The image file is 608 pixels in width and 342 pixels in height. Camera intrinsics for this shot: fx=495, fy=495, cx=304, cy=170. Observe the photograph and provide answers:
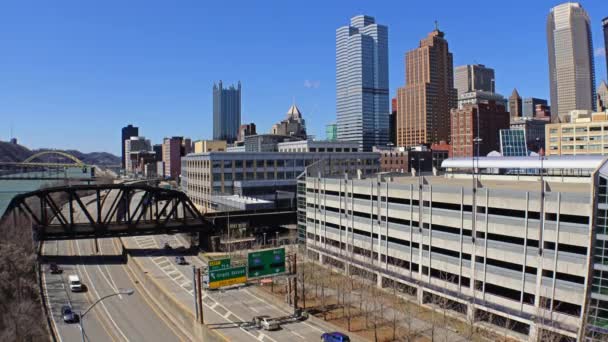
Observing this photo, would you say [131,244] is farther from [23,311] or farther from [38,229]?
[23,311]

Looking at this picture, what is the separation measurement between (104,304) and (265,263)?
957 inches

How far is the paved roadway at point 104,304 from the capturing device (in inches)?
2098

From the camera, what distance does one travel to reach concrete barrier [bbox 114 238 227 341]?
165ft

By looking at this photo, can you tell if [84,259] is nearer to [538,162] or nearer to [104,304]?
[104,304]

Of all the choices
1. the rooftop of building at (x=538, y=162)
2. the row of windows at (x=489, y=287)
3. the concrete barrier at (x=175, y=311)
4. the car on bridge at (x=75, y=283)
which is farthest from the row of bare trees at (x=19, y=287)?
the rooftop of building at (x=538, y=162)

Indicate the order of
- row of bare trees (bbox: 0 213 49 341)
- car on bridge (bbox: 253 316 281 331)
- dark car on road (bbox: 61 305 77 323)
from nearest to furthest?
car on bridge (bbox: 253 316 281 331) < row of bare trees (bbox: 0 213 49 341) < dark car on road (bbox: 61 305 77 323)

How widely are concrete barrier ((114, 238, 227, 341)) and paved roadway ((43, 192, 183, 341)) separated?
2.89 feet

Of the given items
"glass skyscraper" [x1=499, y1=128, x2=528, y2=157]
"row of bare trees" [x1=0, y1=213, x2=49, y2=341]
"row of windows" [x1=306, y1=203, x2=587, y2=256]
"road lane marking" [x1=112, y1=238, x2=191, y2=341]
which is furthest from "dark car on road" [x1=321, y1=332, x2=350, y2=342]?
"glass skyscraper" [x1=499, y1=128, x2=528, y2=157]

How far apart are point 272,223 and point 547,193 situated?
2374 inches

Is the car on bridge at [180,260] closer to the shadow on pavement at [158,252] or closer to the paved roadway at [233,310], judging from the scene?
the paved roadway at [233,310]

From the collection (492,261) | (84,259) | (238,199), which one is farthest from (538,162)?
(84,259)

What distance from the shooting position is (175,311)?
58.0 meters

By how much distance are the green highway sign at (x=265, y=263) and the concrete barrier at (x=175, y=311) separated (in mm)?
7232

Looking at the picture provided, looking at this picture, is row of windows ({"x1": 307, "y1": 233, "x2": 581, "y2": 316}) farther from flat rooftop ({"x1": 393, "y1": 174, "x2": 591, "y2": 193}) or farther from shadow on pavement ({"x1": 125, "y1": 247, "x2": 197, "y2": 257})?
shadow on pavement ({"x1": 125, "y1": 247, "x2": 197, "y2": 257})
